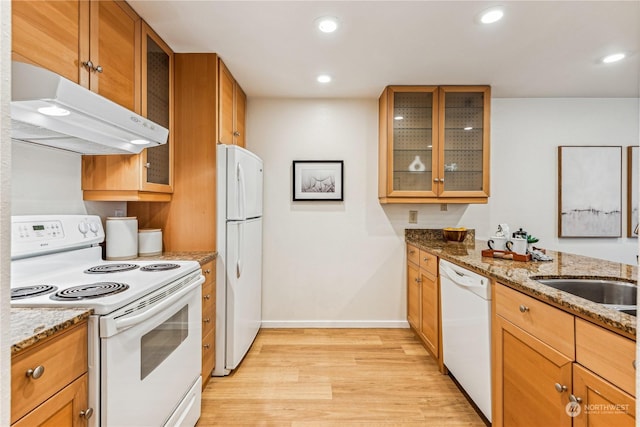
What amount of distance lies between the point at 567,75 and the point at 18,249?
3.88 m

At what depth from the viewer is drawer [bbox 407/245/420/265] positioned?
9.41 feet

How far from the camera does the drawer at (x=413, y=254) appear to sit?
2.87m

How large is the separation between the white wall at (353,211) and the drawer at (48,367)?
222 cm

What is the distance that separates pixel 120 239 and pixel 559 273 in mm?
2480

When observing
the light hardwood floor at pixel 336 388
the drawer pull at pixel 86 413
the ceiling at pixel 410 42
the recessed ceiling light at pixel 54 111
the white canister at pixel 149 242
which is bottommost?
the light hardwood floor at pixel 336 388

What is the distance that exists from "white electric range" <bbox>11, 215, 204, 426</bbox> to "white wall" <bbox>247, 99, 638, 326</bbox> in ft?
4.87

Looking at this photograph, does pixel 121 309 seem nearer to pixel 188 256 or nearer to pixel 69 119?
pixel 69 119

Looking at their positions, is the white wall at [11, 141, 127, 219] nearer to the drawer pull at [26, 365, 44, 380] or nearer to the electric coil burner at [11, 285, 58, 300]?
the electric coil burner at [11, 285, 58, 300]

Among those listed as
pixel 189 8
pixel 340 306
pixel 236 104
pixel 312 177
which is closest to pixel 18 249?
pixel 189 8

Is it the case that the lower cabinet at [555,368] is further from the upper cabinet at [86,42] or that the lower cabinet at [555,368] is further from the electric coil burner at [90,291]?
the upper cabinet at [86,42]

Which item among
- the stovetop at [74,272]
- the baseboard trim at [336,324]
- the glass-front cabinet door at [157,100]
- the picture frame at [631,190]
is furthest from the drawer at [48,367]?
the picture frame at [631,190]

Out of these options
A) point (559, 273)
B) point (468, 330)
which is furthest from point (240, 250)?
point (559, 273)

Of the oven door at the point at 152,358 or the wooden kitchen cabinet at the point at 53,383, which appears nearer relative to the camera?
the wooden kitchen cabinet at the point at 53,383

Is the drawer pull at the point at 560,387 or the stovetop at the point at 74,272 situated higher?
the stovetop at the point at 74,272
